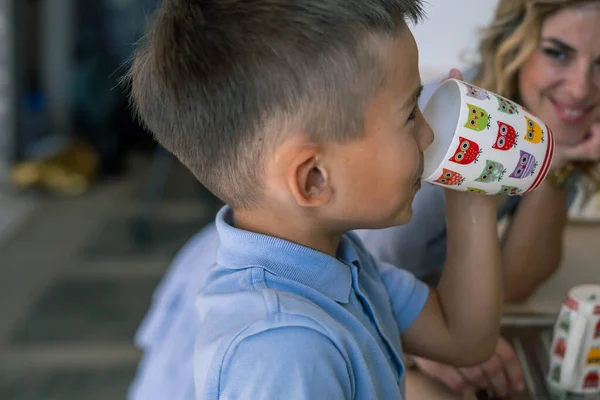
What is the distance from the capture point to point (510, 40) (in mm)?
1077

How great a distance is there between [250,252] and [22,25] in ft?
12.4

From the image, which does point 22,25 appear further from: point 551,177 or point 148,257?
point 551,177

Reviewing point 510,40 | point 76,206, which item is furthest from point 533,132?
point 76,206

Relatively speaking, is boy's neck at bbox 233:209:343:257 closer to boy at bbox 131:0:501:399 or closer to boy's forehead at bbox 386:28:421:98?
boy at bbox 131:0:501:399

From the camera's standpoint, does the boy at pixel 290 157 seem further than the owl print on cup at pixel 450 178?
No

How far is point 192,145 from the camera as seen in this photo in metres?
0.72

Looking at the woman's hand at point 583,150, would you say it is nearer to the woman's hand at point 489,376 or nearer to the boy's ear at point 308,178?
the woman's hand at point 489,376

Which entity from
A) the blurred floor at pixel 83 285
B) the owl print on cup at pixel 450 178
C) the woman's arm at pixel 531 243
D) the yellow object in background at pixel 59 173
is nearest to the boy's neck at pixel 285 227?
the owl print on cup at pixel 450 178

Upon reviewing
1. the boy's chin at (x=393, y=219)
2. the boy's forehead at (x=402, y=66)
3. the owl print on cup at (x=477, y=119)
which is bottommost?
the boy's chin at (x=393, y=219)

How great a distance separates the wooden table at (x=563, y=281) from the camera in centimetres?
94

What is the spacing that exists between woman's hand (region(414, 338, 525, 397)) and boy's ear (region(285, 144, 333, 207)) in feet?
1.19

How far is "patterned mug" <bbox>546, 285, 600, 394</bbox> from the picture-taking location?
0.84m

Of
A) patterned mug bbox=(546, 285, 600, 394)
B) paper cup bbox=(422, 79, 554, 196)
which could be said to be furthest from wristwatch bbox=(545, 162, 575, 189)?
paper cup bbox=(422, 79, 554, 196)

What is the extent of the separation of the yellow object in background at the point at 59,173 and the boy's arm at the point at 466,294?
3298 millimetres
